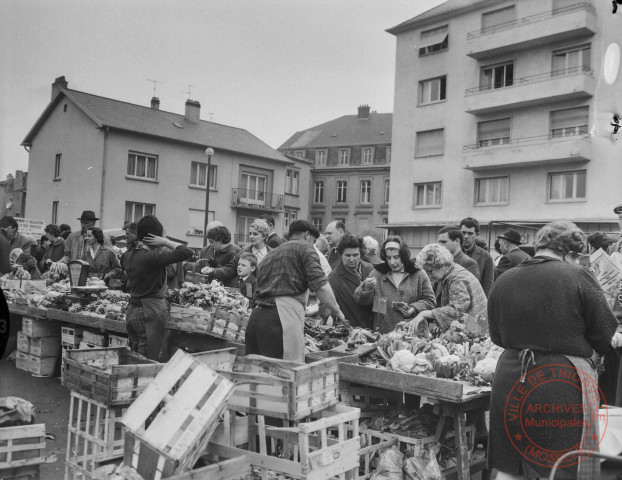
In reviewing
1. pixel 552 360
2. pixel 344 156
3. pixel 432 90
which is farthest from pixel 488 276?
pixel 344 156

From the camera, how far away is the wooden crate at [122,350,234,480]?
271 centimetres

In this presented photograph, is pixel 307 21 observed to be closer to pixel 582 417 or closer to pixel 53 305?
pixel 53 305

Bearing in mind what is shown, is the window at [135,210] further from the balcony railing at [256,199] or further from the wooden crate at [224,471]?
the wooden crate at [224,471]

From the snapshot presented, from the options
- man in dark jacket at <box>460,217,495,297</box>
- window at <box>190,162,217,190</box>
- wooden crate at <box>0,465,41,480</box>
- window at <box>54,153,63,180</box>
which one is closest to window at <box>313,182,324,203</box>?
window at <box>190,162,217,190</box>

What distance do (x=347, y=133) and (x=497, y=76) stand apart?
1054 inches

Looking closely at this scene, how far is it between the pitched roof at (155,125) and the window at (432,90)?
10514 millimetres

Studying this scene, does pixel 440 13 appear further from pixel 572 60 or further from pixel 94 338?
pixel 94 338

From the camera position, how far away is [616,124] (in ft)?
21.6

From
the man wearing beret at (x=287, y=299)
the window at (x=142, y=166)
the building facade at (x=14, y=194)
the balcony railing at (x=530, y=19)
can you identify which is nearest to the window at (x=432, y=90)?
the balcony railing at (x=530, y=19)

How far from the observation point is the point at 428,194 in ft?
86.4

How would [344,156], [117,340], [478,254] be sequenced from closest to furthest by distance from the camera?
[117,340] → [478,254] → [344,156]

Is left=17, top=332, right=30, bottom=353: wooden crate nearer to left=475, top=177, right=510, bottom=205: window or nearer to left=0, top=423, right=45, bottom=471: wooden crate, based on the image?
left=0, top=423, right=45, bottom=471: wooden crate

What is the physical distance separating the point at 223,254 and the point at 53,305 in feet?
7.84

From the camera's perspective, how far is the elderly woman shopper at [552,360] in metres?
3.24
